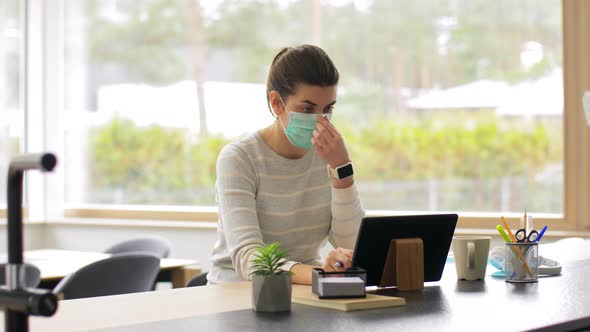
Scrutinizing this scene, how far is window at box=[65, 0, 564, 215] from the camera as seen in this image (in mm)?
4777

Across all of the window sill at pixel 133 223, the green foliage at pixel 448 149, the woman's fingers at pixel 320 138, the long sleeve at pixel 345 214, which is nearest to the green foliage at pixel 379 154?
the green foliage at pixel 448 149

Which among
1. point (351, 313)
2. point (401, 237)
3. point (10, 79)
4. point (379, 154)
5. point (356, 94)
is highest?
point (10, 79)

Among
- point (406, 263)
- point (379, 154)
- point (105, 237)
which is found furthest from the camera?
point (105, 237)

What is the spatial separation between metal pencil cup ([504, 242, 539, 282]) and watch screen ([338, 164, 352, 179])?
53 cm

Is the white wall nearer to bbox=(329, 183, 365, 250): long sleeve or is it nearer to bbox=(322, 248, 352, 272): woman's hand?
bbox=(329, 183, 365, 250): long sleeve

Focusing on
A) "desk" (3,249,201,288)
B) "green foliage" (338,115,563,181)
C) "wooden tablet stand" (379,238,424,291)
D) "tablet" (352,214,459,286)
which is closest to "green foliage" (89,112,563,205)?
"green foliage" (338,115,563,181)

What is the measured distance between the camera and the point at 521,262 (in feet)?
7.20

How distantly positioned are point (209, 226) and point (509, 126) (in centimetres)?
193

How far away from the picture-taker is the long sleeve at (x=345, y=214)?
8.30ft

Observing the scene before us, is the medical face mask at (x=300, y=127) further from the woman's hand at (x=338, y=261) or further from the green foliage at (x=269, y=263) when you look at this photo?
the green foliage at (x=269, y=263)

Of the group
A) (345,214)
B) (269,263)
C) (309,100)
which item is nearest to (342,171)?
(345,214)

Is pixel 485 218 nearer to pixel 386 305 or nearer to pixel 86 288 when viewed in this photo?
pixel 86 288

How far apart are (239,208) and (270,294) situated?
62 cm

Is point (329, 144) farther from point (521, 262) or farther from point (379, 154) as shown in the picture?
point (379, 154)
